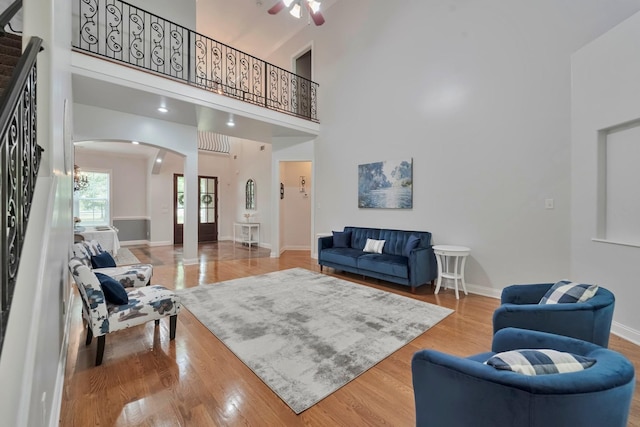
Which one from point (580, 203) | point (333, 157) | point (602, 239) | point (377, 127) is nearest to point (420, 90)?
point (377, 127)

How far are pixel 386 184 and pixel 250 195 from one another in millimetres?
5292

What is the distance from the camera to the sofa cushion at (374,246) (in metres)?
5.00

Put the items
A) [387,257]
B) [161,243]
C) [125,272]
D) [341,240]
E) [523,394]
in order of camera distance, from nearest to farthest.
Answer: [523,394], [125,272], [387,257], [341,240], [161,243]

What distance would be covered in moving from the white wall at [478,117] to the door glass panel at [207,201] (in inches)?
231

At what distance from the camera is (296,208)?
832 cm

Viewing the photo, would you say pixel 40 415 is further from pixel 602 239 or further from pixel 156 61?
pixel 156 61

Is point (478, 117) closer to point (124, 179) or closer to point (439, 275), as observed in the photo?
point (439, 275)

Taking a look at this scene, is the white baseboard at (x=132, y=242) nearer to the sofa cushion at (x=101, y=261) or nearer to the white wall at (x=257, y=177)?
the white wall at (x=257, y=177)

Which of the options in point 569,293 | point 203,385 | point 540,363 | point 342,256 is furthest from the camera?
point 342,256

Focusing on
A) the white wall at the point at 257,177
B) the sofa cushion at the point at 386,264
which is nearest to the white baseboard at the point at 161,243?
the white wall at the point at 257,177

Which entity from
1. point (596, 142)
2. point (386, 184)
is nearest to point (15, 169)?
point (596, 142)

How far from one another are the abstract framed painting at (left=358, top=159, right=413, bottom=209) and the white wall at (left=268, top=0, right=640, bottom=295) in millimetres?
138

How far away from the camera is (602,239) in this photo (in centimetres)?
291

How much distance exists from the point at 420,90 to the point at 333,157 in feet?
7.54
